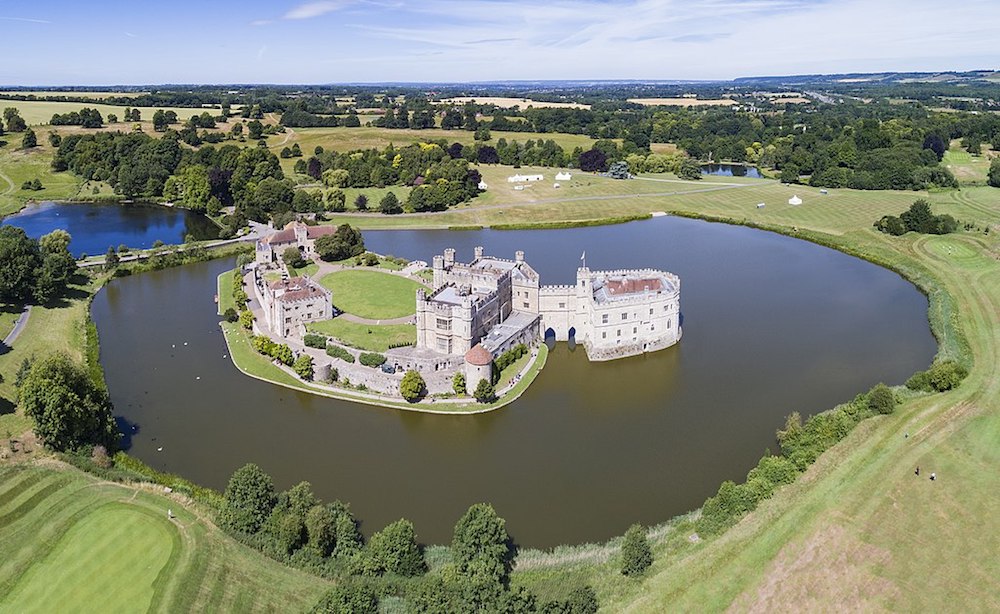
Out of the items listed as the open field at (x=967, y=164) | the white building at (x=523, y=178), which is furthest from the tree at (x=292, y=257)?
the open field at (x=967, y=164)

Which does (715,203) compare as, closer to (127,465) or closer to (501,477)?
(501,477)

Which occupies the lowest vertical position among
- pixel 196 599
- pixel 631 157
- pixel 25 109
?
pixel 196 599

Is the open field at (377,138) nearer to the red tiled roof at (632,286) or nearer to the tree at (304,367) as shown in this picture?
the tree at (304,367)

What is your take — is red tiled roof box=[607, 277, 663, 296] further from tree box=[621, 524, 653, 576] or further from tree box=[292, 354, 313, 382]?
tree box=[621, 524, 653, 576]

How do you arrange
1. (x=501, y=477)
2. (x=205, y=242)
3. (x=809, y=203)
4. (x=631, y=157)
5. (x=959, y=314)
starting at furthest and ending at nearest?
(x=631, y=157), (x=809, y=203), (x=205, y=242), (x=959, y=314), (x=501, y=477)

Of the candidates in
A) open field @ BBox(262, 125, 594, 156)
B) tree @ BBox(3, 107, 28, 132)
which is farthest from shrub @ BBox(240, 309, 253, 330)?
tree @ BBox(3, 107, 28, 132)

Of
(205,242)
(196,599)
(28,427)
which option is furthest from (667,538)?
(205,242)
